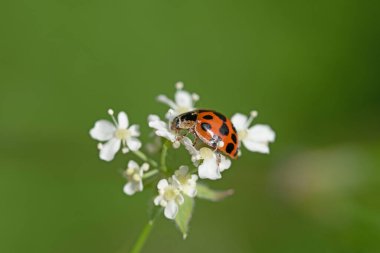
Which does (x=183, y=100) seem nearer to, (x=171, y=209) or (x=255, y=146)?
(x=255, y=146)

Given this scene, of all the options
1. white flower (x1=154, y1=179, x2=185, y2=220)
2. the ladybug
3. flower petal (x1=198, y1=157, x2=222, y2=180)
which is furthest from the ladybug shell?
white flower (x1=154, y1=179, x2=185, y2=220)

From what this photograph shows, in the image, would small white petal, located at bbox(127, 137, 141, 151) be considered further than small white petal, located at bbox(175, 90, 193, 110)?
No

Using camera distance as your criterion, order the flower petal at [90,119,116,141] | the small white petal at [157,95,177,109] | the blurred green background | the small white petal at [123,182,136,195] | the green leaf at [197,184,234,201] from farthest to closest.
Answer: the blurred green background, the small white petal at [157,95,177,109], the flower petal at [90,119,116,141], the green leaf at [197,184,234,201], the small white petal at [123,182,136,195]

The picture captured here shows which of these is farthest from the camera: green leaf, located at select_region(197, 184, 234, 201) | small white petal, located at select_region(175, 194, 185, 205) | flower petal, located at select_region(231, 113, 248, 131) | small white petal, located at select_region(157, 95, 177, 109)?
flower petal, located at select_region(231, 113, 248, 131)

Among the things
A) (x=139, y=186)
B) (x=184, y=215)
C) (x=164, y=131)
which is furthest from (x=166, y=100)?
(x=184, y=215)

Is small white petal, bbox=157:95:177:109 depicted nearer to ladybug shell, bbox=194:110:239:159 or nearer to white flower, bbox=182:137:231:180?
ladybug shell, bbox=194:110:239:159

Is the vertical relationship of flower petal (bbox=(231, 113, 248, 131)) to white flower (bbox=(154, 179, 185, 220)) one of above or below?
above

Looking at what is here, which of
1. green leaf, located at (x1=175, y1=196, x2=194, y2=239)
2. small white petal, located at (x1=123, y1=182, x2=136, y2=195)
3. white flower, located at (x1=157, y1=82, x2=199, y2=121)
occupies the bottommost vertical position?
green leaf, located at (x1=175, y1=196, x2=194, y2=239)
